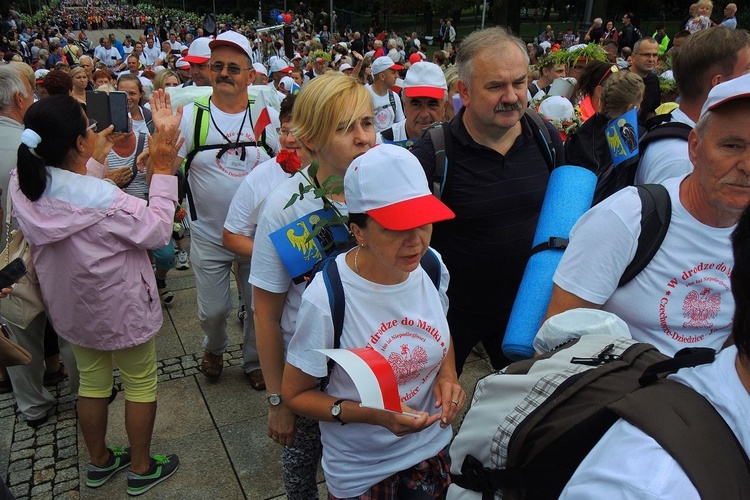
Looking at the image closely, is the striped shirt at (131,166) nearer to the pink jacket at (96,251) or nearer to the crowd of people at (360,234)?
the crowd of people at (360,234)

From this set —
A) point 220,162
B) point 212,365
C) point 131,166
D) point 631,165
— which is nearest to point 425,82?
point 220,162

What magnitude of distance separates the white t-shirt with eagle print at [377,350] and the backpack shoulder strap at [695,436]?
3.19ft

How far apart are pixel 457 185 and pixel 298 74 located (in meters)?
10.4

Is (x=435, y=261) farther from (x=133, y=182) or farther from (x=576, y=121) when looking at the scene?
(x=133, y=182)

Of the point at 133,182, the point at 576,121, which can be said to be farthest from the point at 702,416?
the point at 133,182

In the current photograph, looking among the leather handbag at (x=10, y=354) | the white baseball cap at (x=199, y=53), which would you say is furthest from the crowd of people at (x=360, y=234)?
the white baseball cap at (x=199, y=53)

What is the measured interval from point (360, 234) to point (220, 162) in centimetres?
244

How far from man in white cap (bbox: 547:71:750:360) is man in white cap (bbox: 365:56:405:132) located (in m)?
5.46

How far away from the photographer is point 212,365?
4.29m

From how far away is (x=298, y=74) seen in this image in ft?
40.9

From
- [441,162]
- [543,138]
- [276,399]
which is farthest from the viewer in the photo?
[543,138]

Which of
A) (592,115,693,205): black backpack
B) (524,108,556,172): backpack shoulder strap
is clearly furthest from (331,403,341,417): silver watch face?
(524,108,556,172): backpack shoulder strap

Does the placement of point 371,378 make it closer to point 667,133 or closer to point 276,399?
point 276,399

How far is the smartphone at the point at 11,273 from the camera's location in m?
2.58
